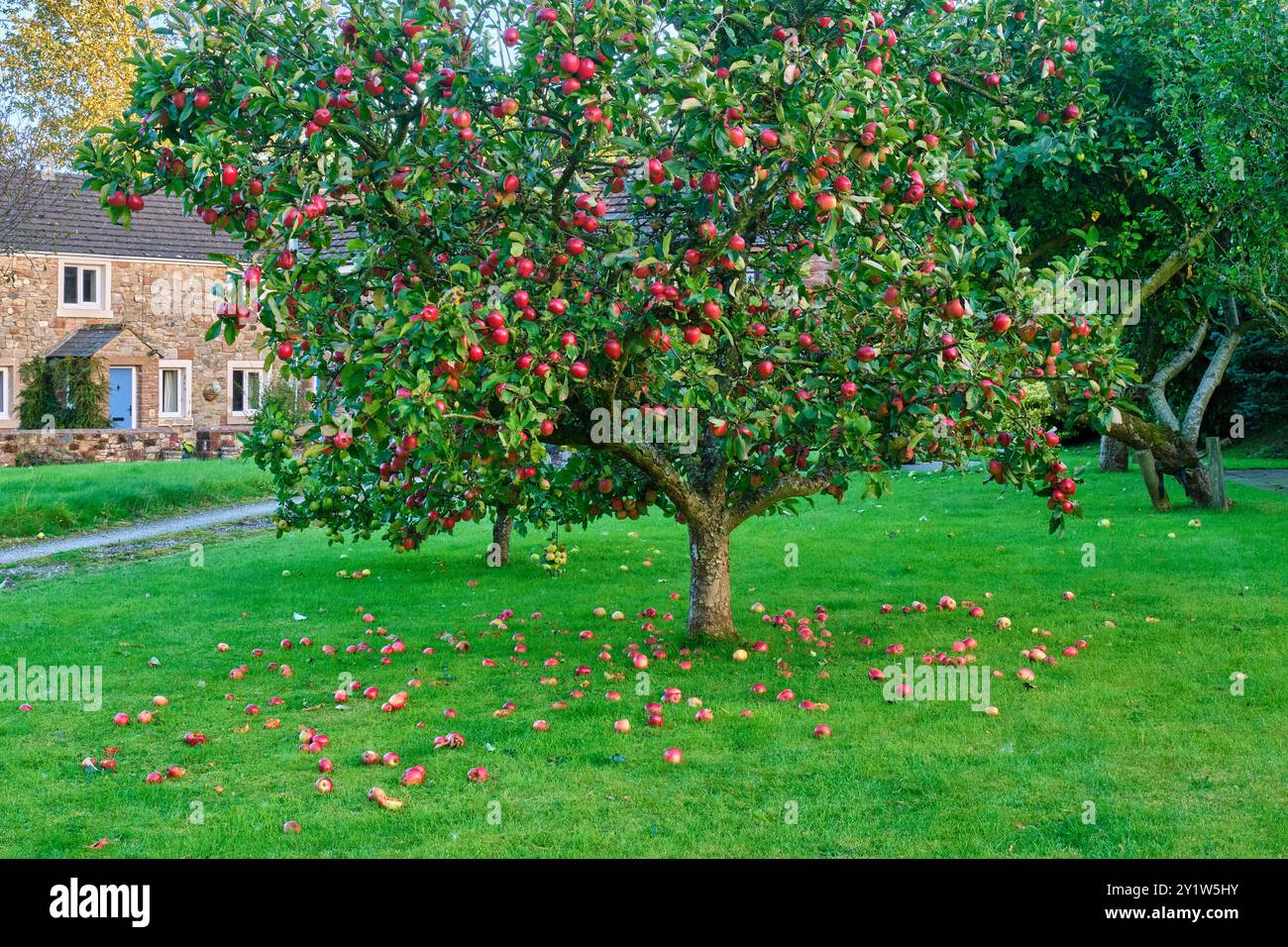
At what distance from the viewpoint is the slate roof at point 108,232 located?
120 ft

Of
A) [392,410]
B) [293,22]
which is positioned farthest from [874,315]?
[293,22]

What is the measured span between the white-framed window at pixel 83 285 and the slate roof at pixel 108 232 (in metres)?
0.60

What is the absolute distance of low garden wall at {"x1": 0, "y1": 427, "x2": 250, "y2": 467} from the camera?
100.0 feet

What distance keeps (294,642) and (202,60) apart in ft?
18.7

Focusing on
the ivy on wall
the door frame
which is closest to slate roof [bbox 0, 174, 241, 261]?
the ivy on wall

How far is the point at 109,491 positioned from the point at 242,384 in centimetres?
1834

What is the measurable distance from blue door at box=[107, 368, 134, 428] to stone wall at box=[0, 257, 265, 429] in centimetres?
23

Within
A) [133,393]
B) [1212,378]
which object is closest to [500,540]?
[1212,378]

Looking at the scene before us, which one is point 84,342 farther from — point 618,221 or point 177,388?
point 618,221

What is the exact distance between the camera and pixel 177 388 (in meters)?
39.9

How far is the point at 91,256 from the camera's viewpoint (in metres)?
38.4

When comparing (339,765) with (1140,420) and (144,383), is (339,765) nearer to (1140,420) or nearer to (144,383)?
(1140,420)

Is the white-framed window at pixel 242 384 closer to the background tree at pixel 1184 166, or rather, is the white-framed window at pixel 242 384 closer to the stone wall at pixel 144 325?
the stone wall at pixel 144 325

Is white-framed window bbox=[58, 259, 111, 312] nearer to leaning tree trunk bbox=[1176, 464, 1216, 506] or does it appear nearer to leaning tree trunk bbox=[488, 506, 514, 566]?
leaning tree trunk bbox=[488, 506, 514, 566]
